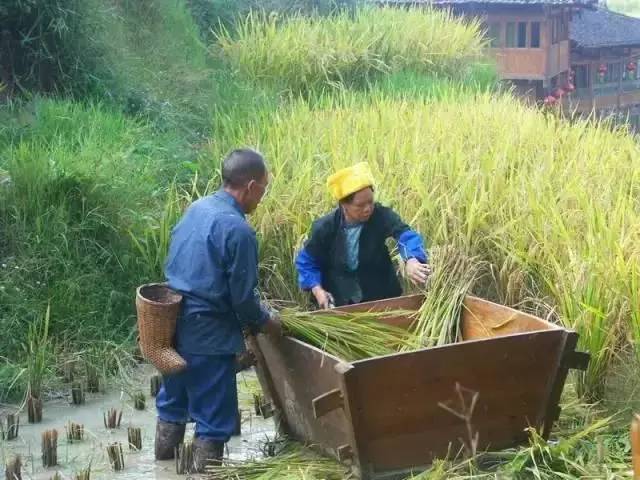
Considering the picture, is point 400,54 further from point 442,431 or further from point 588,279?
point 442,431

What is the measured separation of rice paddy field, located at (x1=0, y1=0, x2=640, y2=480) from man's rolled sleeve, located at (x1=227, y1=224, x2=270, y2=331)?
0.64 metres

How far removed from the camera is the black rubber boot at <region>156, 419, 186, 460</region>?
490cm

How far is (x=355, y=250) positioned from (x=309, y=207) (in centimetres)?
195

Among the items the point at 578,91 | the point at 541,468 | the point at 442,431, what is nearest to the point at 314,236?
the point at 442,431

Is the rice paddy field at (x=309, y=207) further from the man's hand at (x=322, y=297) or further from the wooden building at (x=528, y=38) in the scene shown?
the wooden building at (x=528, y=38)

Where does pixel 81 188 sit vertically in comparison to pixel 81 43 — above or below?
below

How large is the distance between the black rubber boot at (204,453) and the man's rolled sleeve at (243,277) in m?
0.58

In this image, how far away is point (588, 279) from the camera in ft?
16.9

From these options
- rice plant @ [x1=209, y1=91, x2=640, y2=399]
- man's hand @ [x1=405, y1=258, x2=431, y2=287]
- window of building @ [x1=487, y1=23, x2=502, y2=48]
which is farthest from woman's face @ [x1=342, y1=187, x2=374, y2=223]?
window of building @ [x1=487, y1=23, x2=502, y2=48]

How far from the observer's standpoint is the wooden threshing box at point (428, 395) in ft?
13.5

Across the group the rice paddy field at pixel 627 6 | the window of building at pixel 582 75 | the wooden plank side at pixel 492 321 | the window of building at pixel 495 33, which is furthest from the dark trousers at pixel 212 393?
the rice paddy field at pixel 627 6

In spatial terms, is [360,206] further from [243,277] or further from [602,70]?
[602,70]

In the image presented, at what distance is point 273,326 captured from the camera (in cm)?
456

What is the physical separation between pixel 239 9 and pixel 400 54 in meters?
3.66
